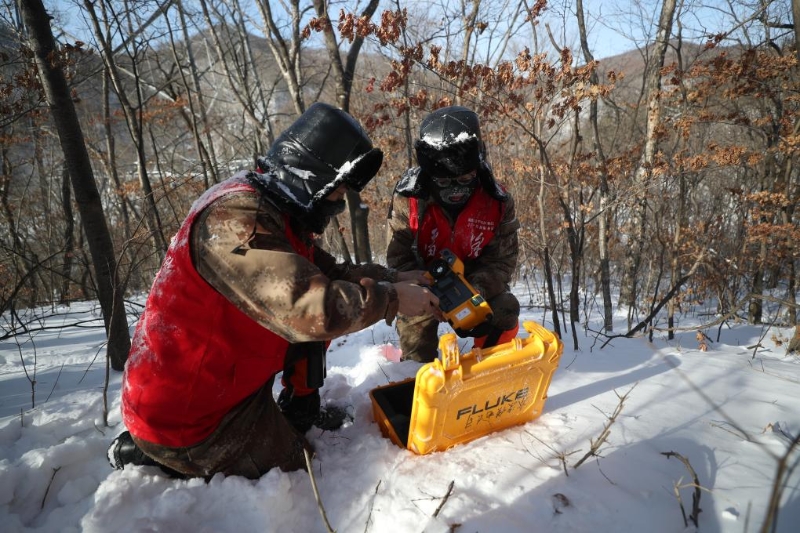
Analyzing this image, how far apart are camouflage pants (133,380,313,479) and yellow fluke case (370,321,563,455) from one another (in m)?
0.50

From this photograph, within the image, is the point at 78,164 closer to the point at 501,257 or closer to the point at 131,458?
the point at 131,458

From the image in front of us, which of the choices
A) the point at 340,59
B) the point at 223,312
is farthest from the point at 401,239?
the point at 340,59

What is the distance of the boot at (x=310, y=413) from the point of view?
2086 millimetres

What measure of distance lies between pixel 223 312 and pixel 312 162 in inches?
27.8

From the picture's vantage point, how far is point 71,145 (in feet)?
9.18

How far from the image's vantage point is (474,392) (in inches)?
68.0

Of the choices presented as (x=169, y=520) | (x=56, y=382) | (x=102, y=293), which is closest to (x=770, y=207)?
(x=169, y=520)

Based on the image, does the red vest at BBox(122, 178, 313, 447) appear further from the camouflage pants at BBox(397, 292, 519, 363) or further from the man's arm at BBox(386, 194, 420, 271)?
the camouflage pants at BBox(397, 292, 519, 363)

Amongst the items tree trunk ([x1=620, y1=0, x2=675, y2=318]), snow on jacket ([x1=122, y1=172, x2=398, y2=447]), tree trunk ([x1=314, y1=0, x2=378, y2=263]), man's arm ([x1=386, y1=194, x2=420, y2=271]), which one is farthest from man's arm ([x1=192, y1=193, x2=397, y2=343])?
Result: tree trunk ([x1=620, y1=0, x2=675, y2=318])

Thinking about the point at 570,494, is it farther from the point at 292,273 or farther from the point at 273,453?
the point at 292,273

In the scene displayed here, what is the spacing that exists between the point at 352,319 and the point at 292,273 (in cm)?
28

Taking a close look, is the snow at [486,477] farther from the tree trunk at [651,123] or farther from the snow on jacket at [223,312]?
the tree trunk at [651,123]

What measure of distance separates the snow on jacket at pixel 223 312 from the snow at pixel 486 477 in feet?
1.03

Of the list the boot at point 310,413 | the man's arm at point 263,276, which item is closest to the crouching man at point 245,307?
the man's arm at point 263,276
